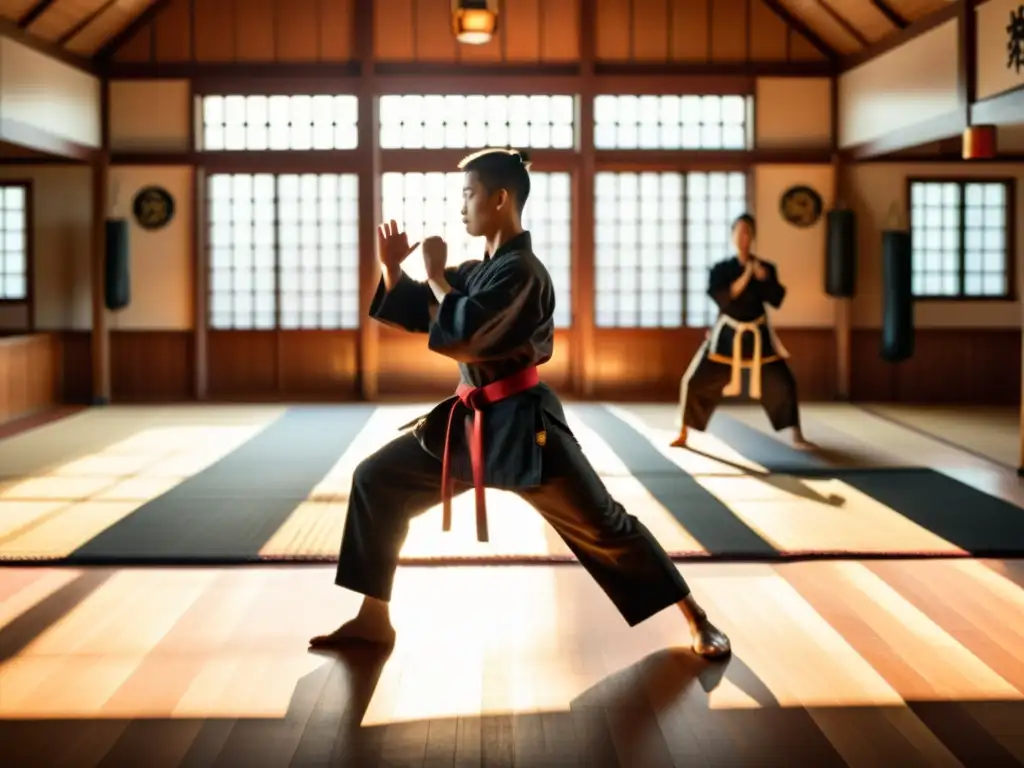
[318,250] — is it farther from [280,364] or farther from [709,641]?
[709,641]

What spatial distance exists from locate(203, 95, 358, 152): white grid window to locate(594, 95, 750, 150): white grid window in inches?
74.4

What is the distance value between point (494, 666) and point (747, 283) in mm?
3898

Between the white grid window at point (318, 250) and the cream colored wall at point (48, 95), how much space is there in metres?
1.42

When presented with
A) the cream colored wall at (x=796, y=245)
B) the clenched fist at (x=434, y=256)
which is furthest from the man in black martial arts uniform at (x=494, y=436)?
the cream colored wall at (x=796, y=245)

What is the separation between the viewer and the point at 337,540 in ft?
13.8

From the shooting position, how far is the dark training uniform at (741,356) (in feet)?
20.8

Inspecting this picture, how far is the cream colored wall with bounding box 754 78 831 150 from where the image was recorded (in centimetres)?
902

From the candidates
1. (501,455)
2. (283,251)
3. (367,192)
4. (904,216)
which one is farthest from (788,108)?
(501,455)

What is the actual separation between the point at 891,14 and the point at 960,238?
6.55 ft

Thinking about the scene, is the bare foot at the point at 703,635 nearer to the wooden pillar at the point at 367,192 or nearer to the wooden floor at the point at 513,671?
the wooden floor at the point at 513,671

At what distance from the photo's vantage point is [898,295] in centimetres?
825

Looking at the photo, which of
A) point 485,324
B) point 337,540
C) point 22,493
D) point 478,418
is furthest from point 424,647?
point 22,493

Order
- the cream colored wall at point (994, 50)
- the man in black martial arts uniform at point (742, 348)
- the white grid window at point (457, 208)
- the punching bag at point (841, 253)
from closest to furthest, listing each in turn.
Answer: the cream colored wall at point (994, 50)
the man in black martial arts uniform at point (742, 348)
the punching bag at point (841, 253)
the white grid window at point (457, 208)

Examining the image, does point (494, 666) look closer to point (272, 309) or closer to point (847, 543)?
point (847, 543)
